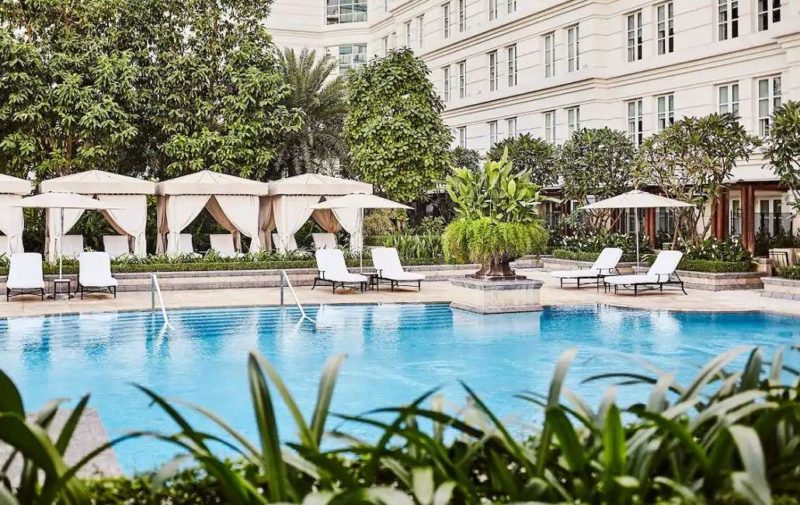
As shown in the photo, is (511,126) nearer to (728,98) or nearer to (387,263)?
(728,98)

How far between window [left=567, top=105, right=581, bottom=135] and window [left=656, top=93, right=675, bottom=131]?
351 cm

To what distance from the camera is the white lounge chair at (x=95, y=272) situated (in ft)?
A: 67.4

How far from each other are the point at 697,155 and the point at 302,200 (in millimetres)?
11054

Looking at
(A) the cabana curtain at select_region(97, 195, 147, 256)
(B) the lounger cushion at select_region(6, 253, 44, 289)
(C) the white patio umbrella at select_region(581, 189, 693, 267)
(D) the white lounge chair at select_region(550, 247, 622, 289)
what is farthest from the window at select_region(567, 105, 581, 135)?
(B) the lounger cushion at select_region(6, 253, 44, 289)

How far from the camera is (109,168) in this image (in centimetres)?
3134

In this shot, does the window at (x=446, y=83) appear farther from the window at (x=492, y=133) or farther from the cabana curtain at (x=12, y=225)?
the cabana curtain at (x=12, y=225)

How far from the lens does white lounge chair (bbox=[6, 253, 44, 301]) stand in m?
19.9

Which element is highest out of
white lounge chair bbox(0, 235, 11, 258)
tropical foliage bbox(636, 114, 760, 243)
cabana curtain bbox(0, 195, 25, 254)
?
tropical foliage bbox(636, 114, 760, 243)

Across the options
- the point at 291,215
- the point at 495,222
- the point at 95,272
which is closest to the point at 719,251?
the point at 495,222

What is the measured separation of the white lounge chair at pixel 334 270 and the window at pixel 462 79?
1987 cm

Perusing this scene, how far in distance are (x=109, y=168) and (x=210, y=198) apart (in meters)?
6.25

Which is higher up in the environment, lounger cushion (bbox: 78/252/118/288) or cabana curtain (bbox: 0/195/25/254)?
cabana curtain (bbox: 0/195/25/254)

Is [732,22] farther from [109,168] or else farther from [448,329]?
[109,168]

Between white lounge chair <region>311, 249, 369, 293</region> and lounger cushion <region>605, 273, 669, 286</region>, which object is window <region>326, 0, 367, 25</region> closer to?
white lounge chair <region>311, 249, 369, 293</region>
